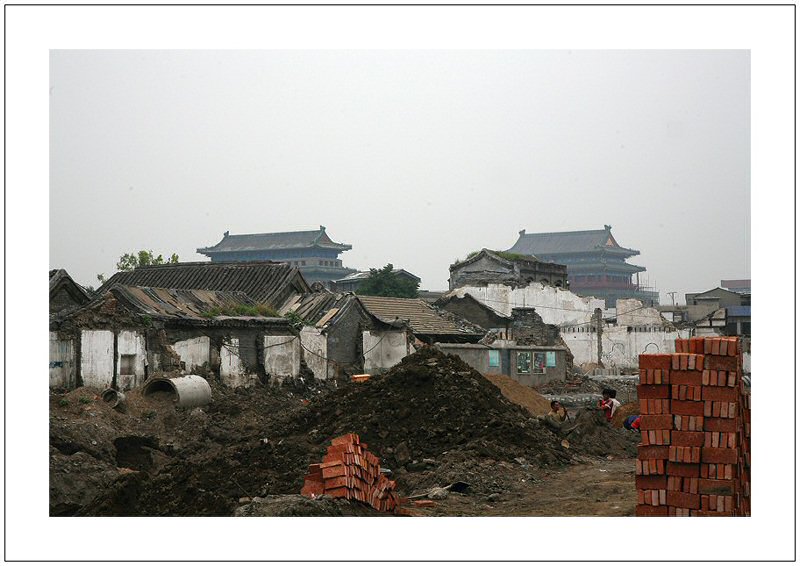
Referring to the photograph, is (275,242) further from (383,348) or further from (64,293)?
(64,293)

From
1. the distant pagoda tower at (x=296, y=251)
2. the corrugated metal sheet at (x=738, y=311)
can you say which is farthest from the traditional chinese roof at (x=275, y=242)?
the corrugated metal sheet at (x=738, y=311)

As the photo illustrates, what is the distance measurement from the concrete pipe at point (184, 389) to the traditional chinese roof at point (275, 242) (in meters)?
39.6

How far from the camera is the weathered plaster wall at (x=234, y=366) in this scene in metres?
20.7

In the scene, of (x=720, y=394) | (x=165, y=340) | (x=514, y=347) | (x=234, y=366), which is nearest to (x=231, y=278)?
(x=234, y=366)

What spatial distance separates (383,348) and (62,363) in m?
10.1

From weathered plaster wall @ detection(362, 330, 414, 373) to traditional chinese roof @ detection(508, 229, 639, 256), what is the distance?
4018cm

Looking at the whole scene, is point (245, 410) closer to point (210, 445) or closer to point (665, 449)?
point (210, 445)

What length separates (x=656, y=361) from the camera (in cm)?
820

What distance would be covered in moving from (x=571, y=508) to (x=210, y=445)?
6.97 m

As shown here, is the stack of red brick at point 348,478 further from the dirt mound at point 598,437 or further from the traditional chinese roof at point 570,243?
the traditional chinese roof at point 570,243

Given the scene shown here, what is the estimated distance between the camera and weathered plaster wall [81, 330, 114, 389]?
1753cm

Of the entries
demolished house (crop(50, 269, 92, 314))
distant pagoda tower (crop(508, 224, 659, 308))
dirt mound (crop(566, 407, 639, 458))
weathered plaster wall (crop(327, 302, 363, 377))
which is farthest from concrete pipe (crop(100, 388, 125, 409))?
distant pagoda tower (crop(508, 224, 659, 308))

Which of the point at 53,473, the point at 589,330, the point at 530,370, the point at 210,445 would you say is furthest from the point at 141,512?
the point at 589,330

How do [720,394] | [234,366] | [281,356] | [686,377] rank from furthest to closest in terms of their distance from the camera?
[281,356], [234,366], [686,377], [720,394]
